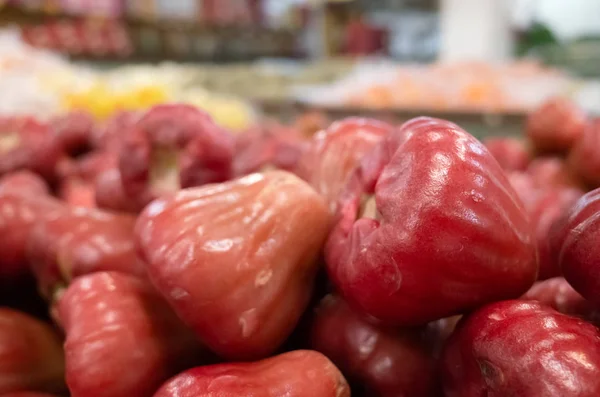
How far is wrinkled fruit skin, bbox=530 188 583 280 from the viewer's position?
0.53 meters

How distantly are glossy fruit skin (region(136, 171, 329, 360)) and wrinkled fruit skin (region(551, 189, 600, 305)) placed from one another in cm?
18

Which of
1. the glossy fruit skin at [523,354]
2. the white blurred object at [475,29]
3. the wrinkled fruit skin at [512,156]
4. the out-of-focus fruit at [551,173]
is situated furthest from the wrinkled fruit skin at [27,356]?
the white blurred object at [475,29]

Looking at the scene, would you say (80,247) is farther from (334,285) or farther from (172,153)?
(334,285)

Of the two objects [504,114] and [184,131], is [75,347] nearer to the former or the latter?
[184,131]

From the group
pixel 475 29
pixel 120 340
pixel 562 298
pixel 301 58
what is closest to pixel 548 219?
pixel 562 298

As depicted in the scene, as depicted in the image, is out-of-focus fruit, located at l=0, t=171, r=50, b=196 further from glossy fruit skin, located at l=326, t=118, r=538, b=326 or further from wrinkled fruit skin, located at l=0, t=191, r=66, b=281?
glossy fruit skin, located at l=326, t=118, r=538, b=326

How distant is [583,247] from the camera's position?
0.42m

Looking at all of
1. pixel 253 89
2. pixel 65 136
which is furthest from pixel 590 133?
pixel 253 89

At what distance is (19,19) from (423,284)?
4.03m

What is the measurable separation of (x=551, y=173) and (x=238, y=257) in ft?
2.30

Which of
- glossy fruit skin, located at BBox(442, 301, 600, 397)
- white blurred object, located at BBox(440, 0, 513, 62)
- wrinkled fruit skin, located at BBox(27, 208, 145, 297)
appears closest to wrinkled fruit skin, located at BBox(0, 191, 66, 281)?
wrinkled fruit skin, located at BBox(27, 208, 145, 297)

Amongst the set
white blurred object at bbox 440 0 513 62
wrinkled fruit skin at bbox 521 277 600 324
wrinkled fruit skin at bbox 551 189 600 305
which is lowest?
white blurred object at bbox 440 0 513 62

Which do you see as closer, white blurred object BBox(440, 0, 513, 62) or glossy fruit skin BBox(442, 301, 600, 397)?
glossy fruit skin BBox(442, 301, 600, 397)

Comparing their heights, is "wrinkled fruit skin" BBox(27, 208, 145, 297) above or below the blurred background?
above
